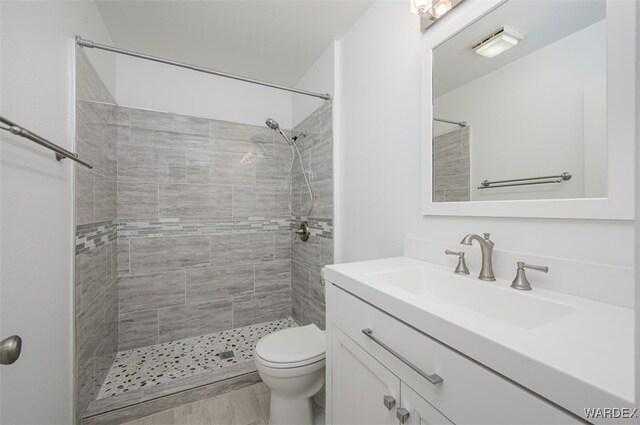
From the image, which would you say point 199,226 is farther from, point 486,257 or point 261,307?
point 486,257

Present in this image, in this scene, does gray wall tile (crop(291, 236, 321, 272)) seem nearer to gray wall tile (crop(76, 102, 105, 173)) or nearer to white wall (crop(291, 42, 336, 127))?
white wall (crop(291, 42, 336, 127))

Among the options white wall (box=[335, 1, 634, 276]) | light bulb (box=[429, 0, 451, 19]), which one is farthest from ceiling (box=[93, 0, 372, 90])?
light bulb (box=[429, 0, 451, 19])

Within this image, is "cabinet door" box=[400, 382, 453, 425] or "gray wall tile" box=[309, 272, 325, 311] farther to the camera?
"gray wall tile" box=[309, 272, 325, 311]

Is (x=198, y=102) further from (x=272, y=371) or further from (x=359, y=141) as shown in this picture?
(x=272, y=371)

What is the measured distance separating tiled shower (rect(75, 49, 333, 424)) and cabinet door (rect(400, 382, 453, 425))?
1.24 metres

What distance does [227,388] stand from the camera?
169 centimetres

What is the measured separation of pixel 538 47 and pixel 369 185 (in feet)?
2.98

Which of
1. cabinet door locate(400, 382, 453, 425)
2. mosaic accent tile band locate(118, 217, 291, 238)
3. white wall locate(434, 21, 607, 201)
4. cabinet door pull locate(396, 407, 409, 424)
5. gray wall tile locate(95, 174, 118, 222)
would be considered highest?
white wall locate(434, 21, 607, 201)

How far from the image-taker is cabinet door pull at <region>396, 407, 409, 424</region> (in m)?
0.67

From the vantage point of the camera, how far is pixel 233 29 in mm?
1738

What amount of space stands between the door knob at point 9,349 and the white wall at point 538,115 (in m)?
1.42

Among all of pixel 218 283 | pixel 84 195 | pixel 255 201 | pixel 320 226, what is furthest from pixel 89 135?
pixel 320 226

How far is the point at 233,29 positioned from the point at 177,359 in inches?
93.4

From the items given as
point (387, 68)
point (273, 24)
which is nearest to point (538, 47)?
point (387, 68)
